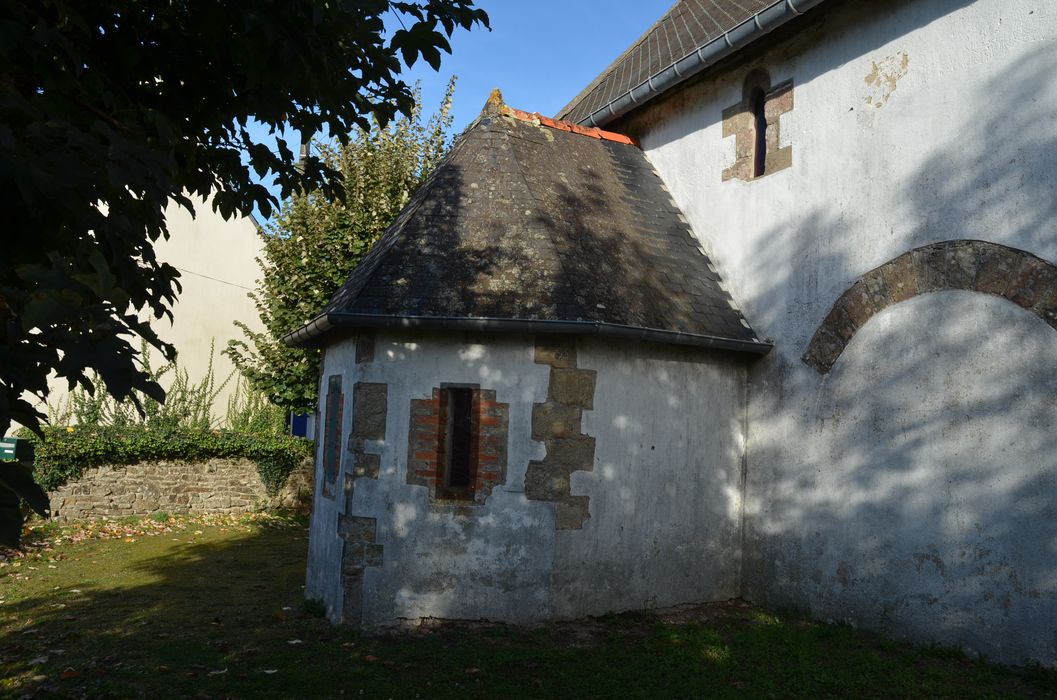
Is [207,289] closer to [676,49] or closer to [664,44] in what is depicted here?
[664,44]

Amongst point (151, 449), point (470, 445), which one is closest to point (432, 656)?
point (470, 445)

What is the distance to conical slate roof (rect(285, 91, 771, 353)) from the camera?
6664 millimetres

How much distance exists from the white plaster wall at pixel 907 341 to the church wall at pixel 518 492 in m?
1.23

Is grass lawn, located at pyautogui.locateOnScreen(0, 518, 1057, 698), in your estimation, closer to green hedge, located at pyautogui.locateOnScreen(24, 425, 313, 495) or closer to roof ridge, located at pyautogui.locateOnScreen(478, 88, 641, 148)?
green hedge, located at pyautogui.locateOnScreen(24, 425, 313, 495)

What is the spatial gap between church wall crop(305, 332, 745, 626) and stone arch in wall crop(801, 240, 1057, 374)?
4.98ft

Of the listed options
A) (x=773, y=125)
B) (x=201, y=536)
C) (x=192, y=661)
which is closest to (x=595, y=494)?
(x=192, y=661)

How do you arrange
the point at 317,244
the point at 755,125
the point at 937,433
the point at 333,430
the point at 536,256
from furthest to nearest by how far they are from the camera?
the point at 317,244 → the point at 755,125 → the point at 333,430 → the point at 536,256 → the point at 937,433

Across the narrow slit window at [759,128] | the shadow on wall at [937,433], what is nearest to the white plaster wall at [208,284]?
the narrow slit window at [759,128]

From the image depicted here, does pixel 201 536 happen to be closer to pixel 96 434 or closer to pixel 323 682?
pixel 96 434

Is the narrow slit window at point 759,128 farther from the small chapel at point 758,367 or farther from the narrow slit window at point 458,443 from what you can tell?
the narrow slit window at point 458,443

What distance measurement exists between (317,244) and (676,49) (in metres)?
6.74

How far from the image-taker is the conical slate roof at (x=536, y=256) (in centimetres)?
666

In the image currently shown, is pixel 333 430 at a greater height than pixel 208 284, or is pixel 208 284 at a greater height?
pixel 208 284

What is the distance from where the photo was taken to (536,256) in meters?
7.17
